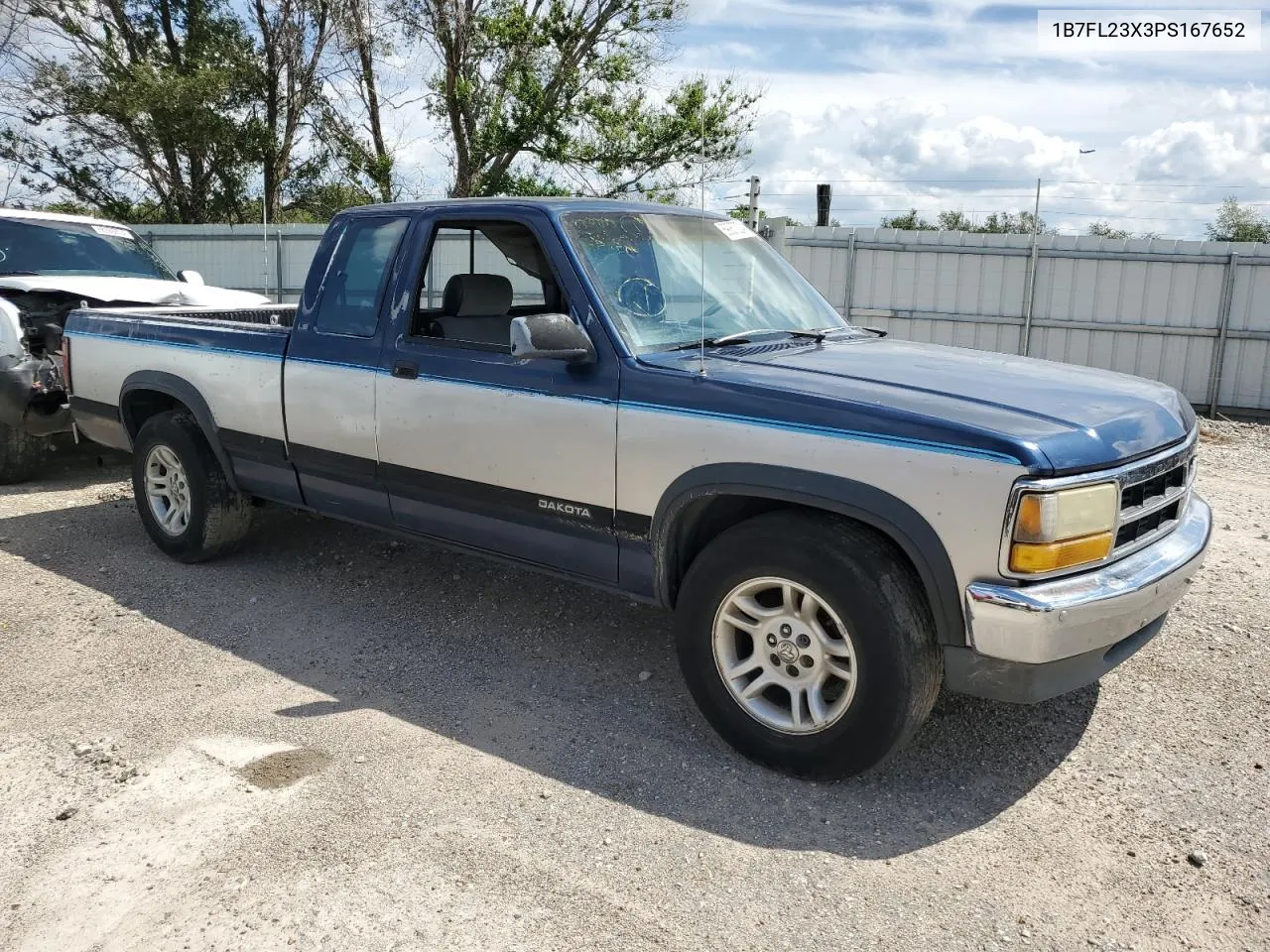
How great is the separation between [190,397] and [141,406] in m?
0.81

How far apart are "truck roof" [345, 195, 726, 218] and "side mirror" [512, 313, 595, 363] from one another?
690mm

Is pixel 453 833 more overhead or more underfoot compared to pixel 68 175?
more underfoot

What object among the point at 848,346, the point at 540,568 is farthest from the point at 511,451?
the point at 848,346

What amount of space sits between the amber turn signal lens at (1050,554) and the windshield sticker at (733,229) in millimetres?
2235

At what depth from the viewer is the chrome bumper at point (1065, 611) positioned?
2.99 meters

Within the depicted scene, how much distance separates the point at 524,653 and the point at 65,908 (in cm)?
216

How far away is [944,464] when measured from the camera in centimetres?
305

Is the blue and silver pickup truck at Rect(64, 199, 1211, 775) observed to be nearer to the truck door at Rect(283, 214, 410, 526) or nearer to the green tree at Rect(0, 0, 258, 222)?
the truck door at Rect(283, 214, 410, 526)

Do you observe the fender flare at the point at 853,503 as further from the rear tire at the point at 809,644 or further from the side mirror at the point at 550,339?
the side mirror at the point at 550,339

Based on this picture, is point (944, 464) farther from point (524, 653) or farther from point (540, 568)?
point (524, 653)

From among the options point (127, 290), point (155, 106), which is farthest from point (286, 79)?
point (127, 290)

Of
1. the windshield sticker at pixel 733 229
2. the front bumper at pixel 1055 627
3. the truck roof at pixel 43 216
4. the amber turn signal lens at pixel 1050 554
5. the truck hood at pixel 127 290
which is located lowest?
the front bumper at pixel 1055 627

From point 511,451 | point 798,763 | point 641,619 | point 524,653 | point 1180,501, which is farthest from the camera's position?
point 641,619

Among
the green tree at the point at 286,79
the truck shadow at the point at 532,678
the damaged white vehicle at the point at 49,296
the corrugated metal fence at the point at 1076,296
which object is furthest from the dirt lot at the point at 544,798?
the green tree at the point at 286,79
